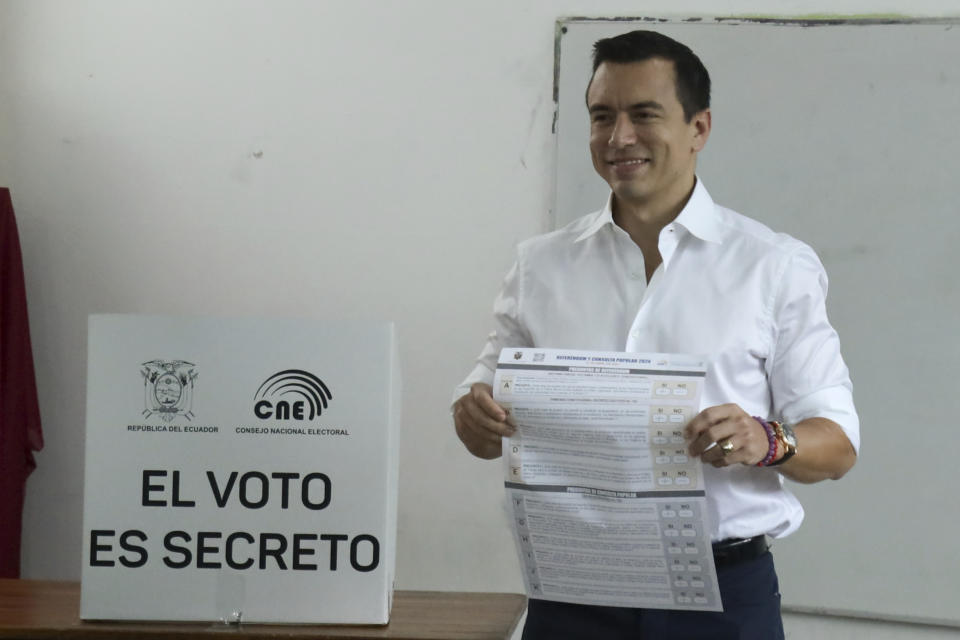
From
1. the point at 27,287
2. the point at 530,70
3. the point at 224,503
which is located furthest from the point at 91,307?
the point at 224,503

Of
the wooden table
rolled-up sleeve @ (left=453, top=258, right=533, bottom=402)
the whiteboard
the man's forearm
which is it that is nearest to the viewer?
the wooden table

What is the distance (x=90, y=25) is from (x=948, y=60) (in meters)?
2.23

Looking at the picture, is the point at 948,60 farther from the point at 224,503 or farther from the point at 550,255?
the point at 224,503

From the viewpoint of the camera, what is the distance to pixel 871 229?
2498mm

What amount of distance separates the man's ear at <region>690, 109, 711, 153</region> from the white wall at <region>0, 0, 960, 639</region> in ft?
3.19

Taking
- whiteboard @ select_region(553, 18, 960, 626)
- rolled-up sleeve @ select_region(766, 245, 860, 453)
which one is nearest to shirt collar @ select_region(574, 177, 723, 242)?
rolled-up sleeve @ select_region(766, 245, 860, 453)

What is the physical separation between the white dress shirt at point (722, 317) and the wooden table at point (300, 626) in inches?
14.8

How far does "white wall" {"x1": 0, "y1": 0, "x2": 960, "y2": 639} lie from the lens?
108 inches

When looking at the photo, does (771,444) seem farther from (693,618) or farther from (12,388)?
(12,388)

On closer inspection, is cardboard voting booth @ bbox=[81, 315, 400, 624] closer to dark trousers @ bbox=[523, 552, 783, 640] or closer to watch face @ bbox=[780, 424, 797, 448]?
dark trousers @ bbox=[523, 552, 783, 640]

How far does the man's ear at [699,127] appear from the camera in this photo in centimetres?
170

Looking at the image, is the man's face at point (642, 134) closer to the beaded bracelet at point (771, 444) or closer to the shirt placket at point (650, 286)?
the shirt placket at point (650, 286)

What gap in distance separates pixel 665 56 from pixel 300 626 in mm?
1018

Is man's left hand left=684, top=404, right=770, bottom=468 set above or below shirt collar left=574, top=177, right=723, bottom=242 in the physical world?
below
